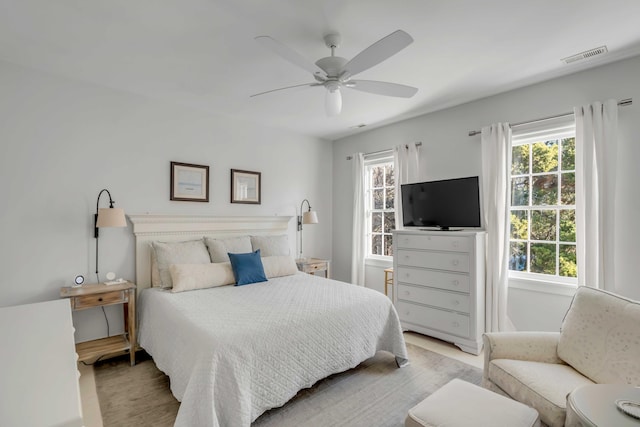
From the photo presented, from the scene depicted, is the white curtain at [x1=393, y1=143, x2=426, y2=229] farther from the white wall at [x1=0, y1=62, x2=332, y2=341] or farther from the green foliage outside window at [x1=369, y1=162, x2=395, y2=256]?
the white wall at [x1=0, y1=62, x2=332, y2=341]

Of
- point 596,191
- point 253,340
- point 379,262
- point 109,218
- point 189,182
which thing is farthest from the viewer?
point 379,262

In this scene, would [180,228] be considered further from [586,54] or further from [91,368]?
[586,54]

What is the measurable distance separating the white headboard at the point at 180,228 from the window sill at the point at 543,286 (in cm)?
299

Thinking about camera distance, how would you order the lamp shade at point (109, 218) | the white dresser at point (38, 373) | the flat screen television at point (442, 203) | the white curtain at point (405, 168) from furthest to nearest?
the white curtain at point (405, 168), the flat screen television at point (442, 203), the lamp shade at point (109, 218), the white dresser at point (38, 373)

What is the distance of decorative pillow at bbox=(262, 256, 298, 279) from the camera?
11.7 feet

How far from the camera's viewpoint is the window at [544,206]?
302 cm

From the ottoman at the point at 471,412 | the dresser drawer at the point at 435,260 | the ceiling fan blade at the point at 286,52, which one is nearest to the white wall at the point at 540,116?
the dresser drawer at the point at 435,260

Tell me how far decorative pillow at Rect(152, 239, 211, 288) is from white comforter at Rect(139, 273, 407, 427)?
0.17 metres

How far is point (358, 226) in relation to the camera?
15.6 feet

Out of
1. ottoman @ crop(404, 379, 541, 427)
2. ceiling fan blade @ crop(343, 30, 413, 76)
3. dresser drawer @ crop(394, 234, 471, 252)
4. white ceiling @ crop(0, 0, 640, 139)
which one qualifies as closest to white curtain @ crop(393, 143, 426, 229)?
dresser drawer @ crop(394, 234, 471, 252)

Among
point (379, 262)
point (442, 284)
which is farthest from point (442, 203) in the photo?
point (379, 262)

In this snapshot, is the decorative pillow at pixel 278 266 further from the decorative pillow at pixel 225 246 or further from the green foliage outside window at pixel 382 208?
the green foliage outside window at pixel 382 208

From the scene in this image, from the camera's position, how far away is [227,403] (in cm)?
180

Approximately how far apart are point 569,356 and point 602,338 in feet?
0.71
